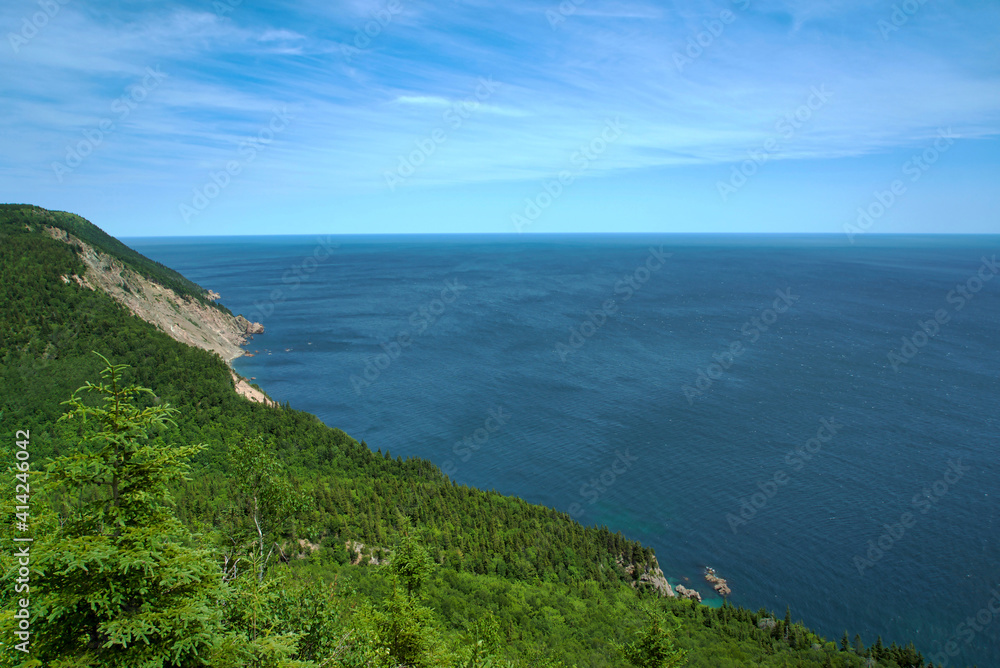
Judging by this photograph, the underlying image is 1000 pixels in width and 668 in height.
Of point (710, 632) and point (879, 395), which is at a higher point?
point (879, 395)

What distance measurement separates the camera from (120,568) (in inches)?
390

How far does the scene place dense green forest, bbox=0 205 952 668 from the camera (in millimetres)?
10219

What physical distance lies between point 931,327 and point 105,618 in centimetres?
14765

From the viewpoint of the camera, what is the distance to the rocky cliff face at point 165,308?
74875 millimetres

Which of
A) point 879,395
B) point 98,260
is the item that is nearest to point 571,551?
point 879,395

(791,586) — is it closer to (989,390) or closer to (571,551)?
(571,551)

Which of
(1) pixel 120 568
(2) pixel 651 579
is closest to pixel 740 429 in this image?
(2) pixel 651 579

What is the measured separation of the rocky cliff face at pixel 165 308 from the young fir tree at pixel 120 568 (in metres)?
57.7

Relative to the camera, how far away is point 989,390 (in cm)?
7838

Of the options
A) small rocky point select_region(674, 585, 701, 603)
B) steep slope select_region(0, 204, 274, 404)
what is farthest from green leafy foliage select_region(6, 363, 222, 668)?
steep slope select_region(0, 204, 274, 404)

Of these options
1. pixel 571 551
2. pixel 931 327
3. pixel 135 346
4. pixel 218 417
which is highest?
pixel 931 327

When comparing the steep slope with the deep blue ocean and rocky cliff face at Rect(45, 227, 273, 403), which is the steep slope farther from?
the deep blue ocean

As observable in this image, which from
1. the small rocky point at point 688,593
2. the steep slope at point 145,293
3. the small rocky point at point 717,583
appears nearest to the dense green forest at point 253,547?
the steep slope at point 145,293

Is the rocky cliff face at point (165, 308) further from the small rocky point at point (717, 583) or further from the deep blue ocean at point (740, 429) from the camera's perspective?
the small rocky point at point (717, 583)
